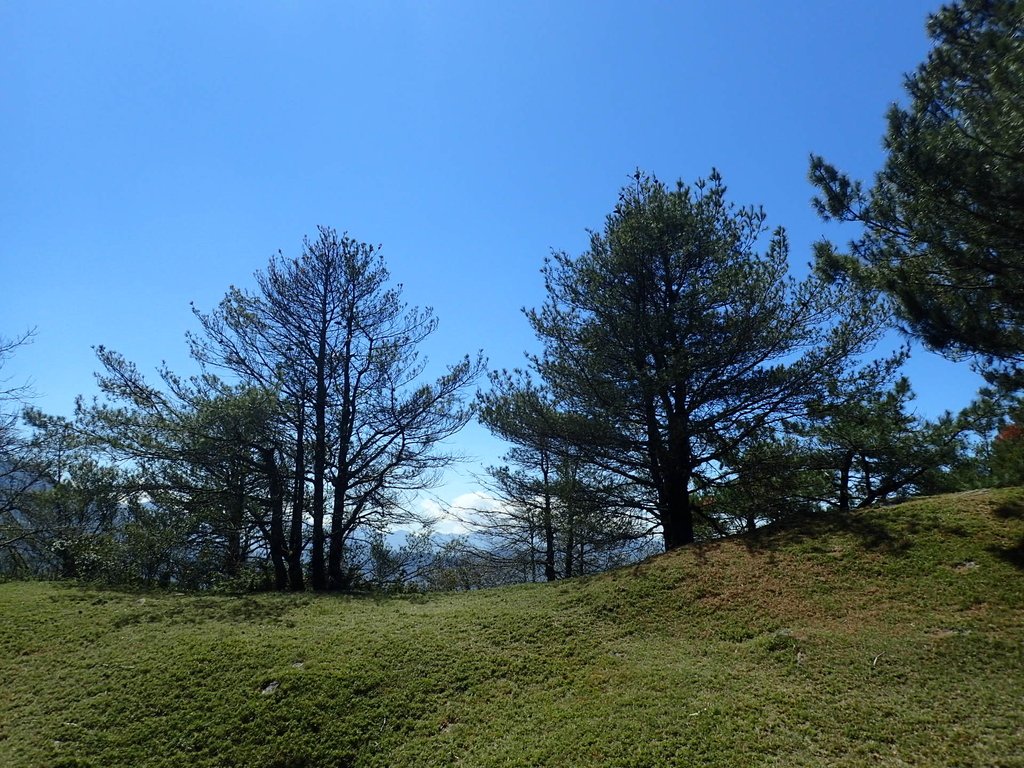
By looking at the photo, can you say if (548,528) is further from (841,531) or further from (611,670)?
(611,670)

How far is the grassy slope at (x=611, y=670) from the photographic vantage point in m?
4.60

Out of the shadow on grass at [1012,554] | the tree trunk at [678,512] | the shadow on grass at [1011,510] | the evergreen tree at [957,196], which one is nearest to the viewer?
the evergreen tree at [957,196]

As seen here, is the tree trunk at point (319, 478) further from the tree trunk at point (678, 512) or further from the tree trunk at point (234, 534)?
the tree trunk at point (678, 512)

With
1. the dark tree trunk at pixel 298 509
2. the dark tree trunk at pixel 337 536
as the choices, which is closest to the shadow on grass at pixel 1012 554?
the dark tree trunk at pixel 337 536

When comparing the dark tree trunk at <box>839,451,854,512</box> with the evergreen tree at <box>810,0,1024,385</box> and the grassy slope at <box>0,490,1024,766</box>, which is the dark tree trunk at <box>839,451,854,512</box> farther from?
the evergreen tree at <box>810,0,1024,385</box>

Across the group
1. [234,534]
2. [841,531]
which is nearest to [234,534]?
[234,534]

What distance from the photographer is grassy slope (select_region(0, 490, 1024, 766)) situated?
460 cm

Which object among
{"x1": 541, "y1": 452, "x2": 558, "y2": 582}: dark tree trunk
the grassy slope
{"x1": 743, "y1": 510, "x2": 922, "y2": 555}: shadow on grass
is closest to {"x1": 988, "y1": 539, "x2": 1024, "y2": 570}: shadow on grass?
the grassy slope

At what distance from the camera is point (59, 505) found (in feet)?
44.4

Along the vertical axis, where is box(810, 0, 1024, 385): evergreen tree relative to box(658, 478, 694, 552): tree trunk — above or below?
above

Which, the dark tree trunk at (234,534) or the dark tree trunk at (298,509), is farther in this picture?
the dark tree trunk at (298,509)

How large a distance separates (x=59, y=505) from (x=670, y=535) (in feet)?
A: 48.5

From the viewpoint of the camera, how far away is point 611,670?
619 cm

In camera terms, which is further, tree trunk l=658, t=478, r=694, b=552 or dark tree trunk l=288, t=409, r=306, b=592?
dark tree trunk l=288, t=409, r=306, b=592
